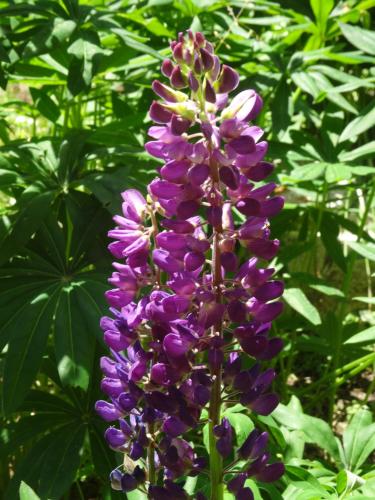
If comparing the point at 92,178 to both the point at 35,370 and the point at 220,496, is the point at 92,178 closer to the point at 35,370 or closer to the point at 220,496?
the point at 35,370

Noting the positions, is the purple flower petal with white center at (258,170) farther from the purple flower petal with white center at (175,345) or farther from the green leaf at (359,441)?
the green leaf at (359,441)

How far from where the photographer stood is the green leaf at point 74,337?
5.79 feet

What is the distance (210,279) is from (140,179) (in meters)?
1.22

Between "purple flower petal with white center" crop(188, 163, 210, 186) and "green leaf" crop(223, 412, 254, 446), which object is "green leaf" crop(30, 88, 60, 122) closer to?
"green leaf" crop(223, 412, 254, 446)

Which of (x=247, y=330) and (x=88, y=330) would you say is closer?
(x=247, y=330)

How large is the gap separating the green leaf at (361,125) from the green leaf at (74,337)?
1049 mm

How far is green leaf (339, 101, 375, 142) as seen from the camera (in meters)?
2.44

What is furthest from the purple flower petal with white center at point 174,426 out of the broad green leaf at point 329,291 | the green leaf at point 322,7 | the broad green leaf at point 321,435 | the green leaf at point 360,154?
the green leaf at point 322,7

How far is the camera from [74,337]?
6.04 ft

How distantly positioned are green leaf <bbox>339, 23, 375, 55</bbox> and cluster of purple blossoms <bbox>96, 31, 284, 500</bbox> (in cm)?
143

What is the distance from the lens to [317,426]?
72.1 inches

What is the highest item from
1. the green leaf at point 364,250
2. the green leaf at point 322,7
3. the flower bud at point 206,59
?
the green leaf at point 322,7

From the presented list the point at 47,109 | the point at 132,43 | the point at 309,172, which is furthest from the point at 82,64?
the point at 309,172

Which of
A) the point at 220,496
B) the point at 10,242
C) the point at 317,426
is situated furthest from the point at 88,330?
the point at 220,496
